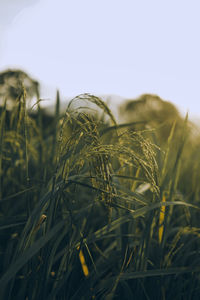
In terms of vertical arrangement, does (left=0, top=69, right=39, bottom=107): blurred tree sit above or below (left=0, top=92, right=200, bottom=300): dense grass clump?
above

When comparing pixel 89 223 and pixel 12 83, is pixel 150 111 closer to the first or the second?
pixel 12 83

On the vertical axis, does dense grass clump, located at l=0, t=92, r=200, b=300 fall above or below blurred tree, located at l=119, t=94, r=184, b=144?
below

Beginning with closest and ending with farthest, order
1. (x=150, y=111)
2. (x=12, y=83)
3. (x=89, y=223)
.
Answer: (x=89, y=223), (x=12, y=83), (x=150, y=111)

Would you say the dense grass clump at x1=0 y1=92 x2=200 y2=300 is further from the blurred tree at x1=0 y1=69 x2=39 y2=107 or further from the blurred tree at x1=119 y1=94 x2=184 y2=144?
the blurred tree at x1=119 y1=94 x2=184 y2=144

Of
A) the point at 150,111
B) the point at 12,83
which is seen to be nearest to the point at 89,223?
the point at 12,83

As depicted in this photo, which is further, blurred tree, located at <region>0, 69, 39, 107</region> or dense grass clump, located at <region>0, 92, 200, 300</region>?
blurred tree, located at <region>0, 69, 39, 107</region>

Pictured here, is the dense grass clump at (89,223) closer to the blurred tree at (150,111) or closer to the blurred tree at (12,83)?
the blurred tree at (12,83)

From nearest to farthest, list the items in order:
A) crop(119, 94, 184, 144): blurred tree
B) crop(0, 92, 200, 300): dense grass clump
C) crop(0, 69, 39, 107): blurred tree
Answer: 1. crop(0, 92, 200, 300): dense grass clump
2. crop(0, 69, 39, 107): blurred tree
3. crop(119, 94, 184, 144): blurred tree

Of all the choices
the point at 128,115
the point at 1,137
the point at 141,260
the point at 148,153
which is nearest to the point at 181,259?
the point at 141,260

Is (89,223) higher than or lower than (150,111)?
lower

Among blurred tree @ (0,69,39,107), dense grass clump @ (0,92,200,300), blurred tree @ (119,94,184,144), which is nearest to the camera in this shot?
dense grass clump @ (0,92,200,300)

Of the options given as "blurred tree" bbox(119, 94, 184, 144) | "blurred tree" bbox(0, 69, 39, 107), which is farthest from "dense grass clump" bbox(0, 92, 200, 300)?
"blurred tree" bbox(119, 94, 184, 144)

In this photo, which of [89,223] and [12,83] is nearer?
[89,223]

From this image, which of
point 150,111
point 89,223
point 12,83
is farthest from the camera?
point 150,111
